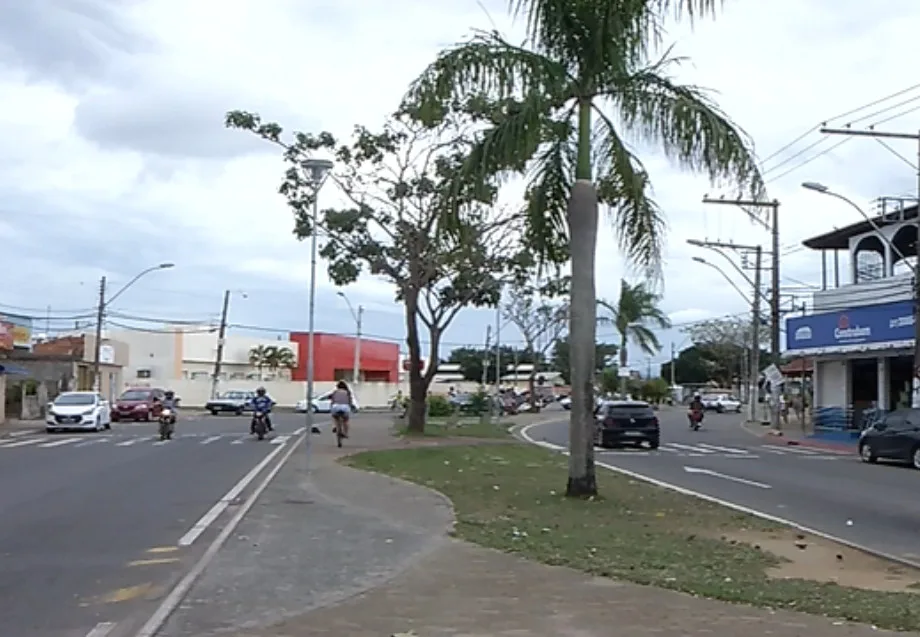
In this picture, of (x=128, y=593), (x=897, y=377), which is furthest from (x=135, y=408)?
(x=128, y=593)

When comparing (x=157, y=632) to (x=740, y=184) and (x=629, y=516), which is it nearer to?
(x=629, y=516)

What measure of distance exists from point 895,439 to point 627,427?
8134 mm

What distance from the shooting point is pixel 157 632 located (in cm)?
838

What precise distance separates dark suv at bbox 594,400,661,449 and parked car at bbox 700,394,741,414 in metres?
50.2

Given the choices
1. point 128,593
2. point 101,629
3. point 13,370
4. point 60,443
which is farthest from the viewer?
point 13,370

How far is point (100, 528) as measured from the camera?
46.9 feet

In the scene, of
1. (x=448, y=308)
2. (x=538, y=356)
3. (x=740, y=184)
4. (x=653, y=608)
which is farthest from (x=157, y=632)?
(x=538, y=356)

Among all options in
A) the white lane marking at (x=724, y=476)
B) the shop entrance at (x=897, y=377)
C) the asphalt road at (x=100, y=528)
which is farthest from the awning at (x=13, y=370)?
the shop entrance at (x=897, y=377)

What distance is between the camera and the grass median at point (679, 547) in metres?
A: 9.65

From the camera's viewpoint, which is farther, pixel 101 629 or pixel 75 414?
pixel 75 414

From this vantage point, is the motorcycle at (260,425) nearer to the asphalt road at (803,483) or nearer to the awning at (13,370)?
the asphalt road at (803,483)

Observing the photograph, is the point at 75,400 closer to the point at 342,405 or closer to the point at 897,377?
the point at 342,405

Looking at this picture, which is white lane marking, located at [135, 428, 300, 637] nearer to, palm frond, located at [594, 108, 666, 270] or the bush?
palm frond, located at [594, 108, 666, 270]

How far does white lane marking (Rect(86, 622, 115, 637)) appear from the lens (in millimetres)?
8414
